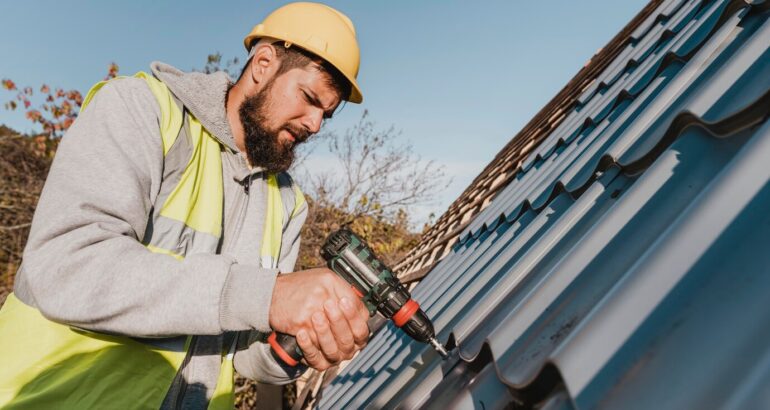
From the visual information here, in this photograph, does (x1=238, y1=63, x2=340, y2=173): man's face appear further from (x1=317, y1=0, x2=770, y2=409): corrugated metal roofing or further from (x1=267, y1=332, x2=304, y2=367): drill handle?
(x1=317, y1=0, x2=770, y2=409): corrugated metal roofing

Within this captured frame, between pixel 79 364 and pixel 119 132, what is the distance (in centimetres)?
88

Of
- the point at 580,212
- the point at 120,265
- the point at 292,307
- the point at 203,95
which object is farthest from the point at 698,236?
the point at 203,95

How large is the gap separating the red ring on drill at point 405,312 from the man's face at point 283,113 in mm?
1269

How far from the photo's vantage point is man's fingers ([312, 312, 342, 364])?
1716mm

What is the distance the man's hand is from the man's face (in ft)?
3.94

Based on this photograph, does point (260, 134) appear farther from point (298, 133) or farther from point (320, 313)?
point (320, 313)

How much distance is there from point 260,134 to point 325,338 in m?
1.37

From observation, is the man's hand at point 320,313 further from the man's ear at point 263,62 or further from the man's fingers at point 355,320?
the man's ear at point 263,62

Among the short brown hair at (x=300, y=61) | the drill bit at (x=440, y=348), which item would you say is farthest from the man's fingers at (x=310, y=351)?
the short brown hair at (x=300, y=61)

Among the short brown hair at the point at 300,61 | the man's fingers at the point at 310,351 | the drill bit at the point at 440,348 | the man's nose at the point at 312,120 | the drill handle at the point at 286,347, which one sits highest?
the short brown hair at the point at 300,61

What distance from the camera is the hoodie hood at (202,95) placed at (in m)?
2.27

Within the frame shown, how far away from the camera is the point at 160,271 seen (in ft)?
5.16

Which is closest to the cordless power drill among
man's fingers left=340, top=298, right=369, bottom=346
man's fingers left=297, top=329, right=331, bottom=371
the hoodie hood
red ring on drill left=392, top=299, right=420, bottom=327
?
red ring on drill left=392, top=299, right=420, bottom=327

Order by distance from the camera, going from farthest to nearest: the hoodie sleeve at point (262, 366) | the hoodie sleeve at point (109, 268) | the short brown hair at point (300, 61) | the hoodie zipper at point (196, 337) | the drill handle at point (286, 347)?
the short brown hair at point (300, 61) → the hoodie sleeve at point (262, 366) → the hoodie zipper at point (196, 337) → the drill handle at point (286, 347) → the hoodie sleeve at point (109, 268)
